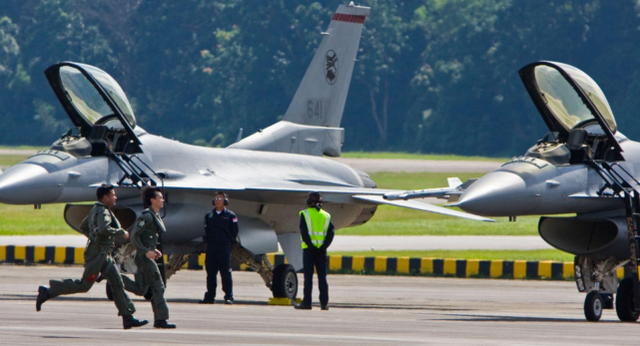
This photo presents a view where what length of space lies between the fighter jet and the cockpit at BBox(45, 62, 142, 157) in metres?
0.01

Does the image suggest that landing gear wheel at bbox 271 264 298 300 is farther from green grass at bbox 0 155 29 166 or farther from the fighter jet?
green grass at bbox 0 155 29 166

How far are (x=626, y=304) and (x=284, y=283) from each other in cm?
492

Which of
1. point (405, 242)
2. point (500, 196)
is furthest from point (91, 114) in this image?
point (405, 242)

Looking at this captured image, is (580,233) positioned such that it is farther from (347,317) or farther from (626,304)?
(347,317)

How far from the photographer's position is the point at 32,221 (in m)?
31.9

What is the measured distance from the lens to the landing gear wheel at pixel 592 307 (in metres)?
13.8

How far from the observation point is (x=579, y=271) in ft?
48.2

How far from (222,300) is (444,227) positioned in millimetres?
14824

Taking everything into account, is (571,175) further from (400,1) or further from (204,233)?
(400,1)

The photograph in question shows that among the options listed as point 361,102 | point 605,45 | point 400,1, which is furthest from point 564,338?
point 400,1

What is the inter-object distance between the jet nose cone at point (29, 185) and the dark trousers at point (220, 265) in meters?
2.11

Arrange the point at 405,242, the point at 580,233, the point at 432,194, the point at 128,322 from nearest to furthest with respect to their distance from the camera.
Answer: the point at 128,322 → the point at 580,233 → the point at 432,194 → the point at 405,242

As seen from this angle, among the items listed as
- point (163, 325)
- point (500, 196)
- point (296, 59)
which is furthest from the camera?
point (296, 59)

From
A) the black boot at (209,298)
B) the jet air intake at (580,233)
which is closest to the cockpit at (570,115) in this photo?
the jet air intake at (580,233)
